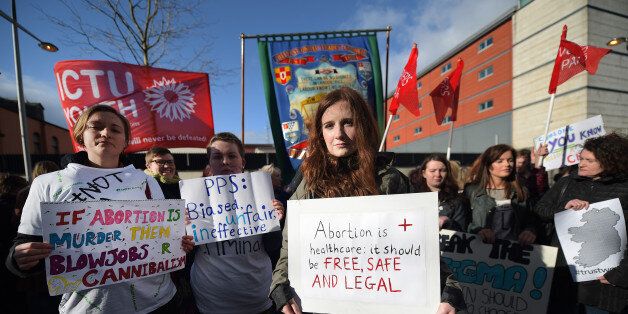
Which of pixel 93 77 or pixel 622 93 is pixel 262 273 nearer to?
pixel 93 77

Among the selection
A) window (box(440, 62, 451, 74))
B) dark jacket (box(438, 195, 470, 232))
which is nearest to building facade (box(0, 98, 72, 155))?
dark jacket (box(438, 195, 470, 232))

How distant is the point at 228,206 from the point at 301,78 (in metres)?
4.15

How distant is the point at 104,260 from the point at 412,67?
486 centimetres

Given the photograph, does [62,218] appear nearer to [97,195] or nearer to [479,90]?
[97,195]

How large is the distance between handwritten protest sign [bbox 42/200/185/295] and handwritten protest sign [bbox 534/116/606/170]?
5749mm

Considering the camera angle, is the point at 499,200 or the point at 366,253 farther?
the point at 499,200

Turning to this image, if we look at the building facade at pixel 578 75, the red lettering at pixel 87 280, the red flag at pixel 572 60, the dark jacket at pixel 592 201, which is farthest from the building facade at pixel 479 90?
the red lettering at pixel 87 280

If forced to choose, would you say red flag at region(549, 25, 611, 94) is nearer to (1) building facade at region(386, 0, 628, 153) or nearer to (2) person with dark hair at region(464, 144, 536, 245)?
(2) person with dark hair at region(464, 144, 536, 245)

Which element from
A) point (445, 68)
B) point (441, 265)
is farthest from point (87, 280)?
point (445, 68)

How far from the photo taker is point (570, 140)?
16.2 feet

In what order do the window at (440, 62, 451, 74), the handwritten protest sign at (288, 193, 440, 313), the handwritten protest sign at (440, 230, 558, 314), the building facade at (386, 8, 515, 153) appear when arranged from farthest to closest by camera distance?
the window at (440, 62, 451, 74), the building facade at (386, 8, 515, 153), the handwritten protest sign at (440, 230, 558, 314), the handwritten protest sign at (288, 193, 440, 313)

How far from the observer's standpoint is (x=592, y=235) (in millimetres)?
2334

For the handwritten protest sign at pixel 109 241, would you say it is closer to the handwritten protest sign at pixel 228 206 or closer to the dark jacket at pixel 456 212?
the handwritten protest sign at pixel 228 206

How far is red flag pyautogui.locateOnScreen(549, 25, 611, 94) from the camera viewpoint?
487 centimetres
